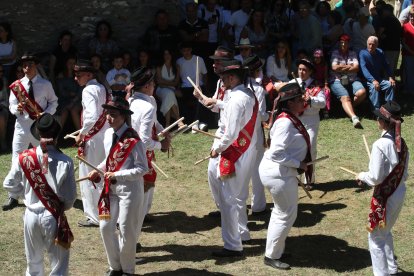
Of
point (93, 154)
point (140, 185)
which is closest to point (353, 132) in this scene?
point (93, 154)

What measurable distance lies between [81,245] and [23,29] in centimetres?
610

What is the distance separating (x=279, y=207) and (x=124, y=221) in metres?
1.71

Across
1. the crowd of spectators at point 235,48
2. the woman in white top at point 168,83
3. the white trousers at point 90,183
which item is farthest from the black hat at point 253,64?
the woman in white top at point 168,83

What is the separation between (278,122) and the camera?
9.45 m

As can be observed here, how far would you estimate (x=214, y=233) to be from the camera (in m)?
11.0

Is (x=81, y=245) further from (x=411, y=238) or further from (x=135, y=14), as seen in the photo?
(x=135, y=14)

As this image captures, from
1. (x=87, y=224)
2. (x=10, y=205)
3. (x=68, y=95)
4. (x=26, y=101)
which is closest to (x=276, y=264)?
(x=87, y=224)

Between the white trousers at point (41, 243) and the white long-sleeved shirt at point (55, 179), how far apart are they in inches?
3.7

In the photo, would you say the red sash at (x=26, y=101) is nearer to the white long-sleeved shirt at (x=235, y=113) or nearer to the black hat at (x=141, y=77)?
the black hat at (x=141, y=77)

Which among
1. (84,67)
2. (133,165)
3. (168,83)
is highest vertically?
(84,67)

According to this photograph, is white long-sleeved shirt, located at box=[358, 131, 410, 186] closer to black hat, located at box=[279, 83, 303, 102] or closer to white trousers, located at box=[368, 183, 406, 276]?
white trousers, located at box=[368, 183, 406, 276]

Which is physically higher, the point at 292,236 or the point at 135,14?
the point at 135,14

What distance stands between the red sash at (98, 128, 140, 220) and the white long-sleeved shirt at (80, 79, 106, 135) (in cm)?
186

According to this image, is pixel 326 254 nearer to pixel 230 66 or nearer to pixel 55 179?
pixel 230 66
